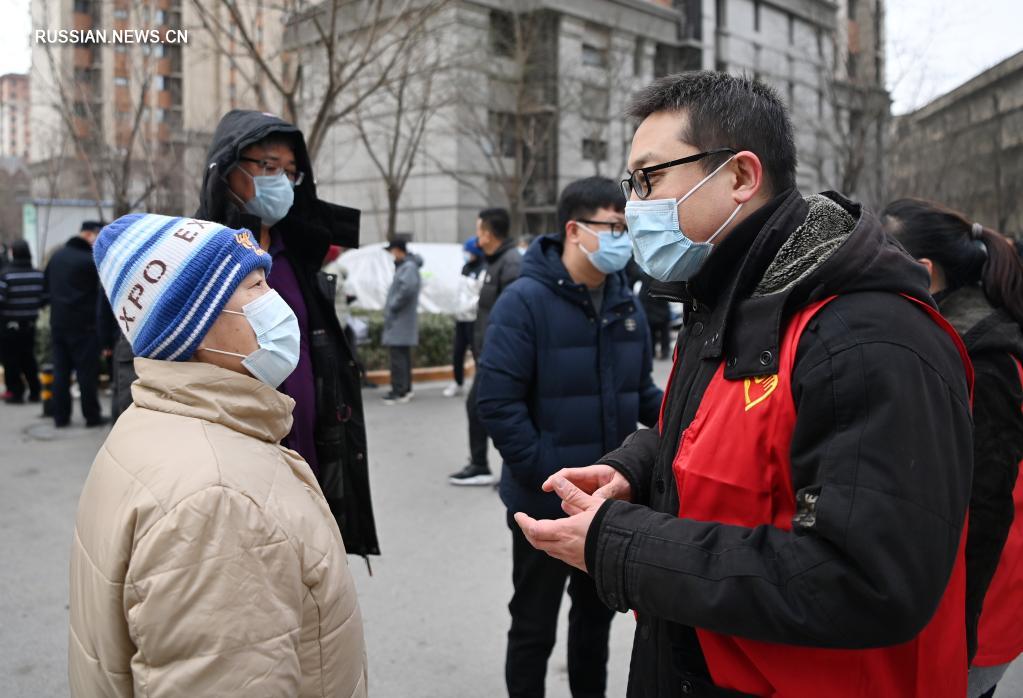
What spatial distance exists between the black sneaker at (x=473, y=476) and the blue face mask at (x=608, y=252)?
3767 millimetres

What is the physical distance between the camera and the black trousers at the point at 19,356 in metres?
9.97

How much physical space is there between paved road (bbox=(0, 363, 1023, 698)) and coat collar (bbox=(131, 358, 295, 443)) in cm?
A: 224

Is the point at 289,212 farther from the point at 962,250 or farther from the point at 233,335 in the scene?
the point at 962,250

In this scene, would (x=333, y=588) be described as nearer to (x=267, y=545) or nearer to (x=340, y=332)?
(x=267, y=545)

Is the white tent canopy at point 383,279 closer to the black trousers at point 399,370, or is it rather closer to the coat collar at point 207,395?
the black trousers at point 399,370

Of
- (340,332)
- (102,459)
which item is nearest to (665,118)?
(102,459)

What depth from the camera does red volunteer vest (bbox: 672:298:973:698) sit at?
145cm

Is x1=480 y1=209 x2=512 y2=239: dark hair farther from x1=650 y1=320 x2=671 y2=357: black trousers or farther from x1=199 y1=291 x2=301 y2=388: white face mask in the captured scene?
x1=650 y1=320 x2=671 y2=357: black trousers

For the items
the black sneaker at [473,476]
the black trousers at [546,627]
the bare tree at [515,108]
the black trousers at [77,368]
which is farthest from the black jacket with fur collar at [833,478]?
the bare tree at [515,108]

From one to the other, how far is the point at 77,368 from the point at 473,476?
493 centimetres

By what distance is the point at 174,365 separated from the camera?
5.98 feet

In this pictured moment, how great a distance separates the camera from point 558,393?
3334mm

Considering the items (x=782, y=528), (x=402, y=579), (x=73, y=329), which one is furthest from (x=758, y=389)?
(x=73, y=329)

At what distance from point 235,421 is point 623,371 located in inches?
77.8
